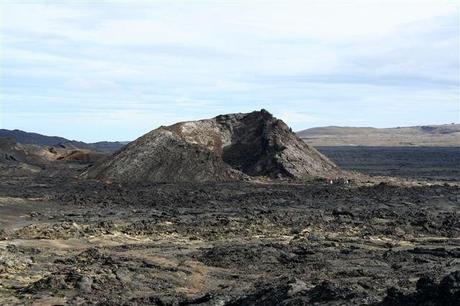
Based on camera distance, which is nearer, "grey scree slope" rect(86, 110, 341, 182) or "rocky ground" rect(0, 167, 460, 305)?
"rocky ground" rect(0, 167, 460, 305)

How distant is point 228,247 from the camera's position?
1647 centimetres

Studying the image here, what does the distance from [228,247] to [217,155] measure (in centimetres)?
2227

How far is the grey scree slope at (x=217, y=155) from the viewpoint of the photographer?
121 ft

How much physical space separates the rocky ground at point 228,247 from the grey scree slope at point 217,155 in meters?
5.33

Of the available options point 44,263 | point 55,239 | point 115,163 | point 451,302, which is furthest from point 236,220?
point 115,163

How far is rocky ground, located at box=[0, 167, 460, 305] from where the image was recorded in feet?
36.5

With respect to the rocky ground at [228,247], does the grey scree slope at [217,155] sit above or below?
above

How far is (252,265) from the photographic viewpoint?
48.5ft

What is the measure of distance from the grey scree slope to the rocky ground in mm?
5329

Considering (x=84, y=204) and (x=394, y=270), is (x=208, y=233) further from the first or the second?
(x=84, y=204)

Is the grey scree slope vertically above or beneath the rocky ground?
above

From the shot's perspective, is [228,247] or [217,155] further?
[217,155]

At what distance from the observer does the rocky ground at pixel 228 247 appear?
11125mm

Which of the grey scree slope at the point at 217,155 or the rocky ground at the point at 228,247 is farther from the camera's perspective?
the grey scree slope at the point at 217,155
